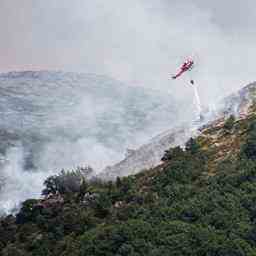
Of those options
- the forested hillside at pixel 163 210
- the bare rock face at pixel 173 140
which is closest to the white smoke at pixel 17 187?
the bare rock face at pixel 173 140

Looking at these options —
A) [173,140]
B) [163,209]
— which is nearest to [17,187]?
[173,140]

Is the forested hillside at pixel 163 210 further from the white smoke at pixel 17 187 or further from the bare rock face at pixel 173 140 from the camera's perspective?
the white smoke at pixel 17 187

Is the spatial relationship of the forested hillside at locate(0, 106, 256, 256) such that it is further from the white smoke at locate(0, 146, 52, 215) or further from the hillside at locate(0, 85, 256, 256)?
the white smoke at locate(0, 146, 52, 215)

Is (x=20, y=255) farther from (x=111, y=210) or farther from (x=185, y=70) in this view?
(x=185, y=70)

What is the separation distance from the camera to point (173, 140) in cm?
13338

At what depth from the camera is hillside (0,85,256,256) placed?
7538 cm

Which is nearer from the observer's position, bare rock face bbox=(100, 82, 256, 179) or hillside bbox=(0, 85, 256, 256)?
hillside bbox=(0, 85, 256, 256)

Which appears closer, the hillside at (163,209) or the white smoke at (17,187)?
the hillside at (163,209)

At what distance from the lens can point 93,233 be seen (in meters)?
83.8

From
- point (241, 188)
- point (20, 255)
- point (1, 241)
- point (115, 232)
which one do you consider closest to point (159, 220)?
point (115, 232)

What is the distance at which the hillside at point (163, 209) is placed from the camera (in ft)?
247

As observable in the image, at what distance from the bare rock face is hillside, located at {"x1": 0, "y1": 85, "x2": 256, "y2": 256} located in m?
7.18

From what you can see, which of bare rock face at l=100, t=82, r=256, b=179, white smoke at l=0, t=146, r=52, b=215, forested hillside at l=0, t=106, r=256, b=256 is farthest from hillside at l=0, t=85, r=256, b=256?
white smoke at l=0, t=146, r=52, b=215

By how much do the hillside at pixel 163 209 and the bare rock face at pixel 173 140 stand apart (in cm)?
718
